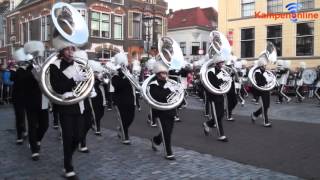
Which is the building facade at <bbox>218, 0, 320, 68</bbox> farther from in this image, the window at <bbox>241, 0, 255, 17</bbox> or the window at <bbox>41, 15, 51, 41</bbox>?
the window at <bbox>41, 15, 51, 41</bbox>

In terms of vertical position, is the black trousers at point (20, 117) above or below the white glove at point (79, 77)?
below

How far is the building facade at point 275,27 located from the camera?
83.1ft

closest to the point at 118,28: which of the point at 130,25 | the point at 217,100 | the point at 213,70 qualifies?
the point at 130,25

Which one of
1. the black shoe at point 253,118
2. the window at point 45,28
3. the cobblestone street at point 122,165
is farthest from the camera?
the window at point 45,28

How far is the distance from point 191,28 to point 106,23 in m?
14.5

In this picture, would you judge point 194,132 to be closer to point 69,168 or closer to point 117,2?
point 69,168

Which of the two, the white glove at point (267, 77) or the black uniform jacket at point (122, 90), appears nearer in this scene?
the black uniform jacket at point (122, 90)

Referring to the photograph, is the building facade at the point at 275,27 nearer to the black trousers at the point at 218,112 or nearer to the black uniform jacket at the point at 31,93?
the black trousers at the point at 218,112

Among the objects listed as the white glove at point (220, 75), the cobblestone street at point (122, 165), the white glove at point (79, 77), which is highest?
the white glove at point (79, 77)

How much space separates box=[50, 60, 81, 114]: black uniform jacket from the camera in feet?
19.9

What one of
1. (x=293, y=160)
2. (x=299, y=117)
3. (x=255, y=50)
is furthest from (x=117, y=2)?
(x=293, y=160)

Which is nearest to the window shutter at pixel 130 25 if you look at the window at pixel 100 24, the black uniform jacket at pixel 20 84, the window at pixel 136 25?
the window at pixel 136 25

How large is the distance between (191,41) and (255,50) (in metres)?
19.6

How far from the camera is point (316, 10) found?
25.2 meters
